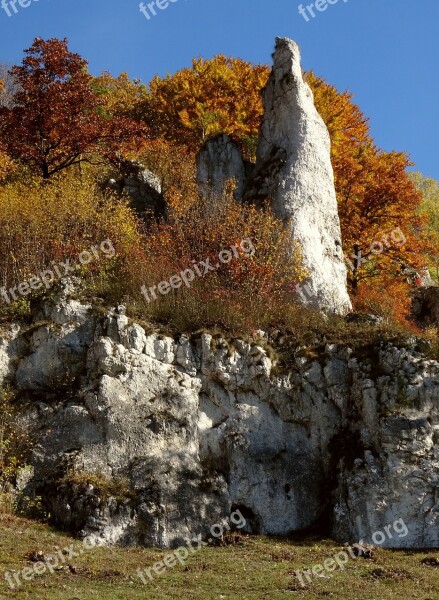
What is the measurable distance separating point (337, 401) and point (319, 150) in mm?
11687

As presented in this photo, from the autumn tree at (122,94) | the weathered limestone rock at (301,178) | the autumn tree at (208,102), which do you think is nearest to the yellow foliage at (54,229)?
the weathered limestone rock at (301,178)

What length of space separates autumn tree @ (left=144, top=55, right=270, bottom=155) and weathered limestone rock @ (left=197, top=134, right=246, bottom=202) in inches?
265

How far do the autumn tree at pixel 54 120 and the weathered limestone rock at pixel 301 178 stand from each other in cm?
756

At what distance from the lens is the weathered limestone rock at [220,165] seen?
32000 mm

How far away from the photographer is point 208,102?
45344 mm

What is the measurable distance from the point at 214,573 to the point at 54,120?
2243cm

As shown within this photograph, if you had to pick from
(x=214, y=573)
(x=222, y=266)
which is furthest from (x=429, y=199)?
(x=214, y=573)

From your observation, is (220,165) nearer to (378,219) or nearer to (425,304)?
(378,219)

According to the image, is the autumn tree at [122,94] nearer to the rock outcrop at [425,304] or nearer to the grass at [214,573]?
the rock outcrop at [425,304]

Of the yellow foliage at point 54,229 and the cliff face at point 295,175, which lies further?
the cliff face at point 295,175

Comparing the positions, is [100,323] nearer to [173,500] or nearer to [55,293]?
[55,293]

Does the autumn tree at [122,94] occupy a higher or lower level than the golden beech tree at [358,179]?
higher

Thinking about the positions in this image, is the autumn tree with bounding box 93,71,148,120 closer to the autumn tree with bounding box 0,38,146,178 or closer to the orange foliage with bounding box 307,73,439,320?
the autumn tree with bounding box 0,38,146,178

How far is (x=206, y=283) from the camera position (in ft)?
79.2
